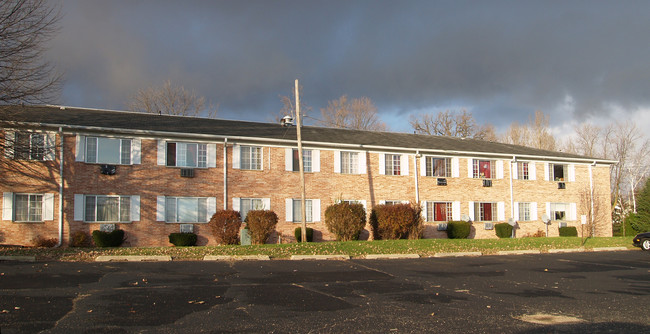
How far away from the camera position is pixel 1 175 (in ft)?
67.4

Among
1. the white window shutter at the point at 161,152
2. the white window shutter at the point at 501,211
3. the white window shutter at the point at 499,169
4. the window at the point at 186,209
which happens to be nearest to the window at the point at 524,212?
the white window shutter at the point at 501,211

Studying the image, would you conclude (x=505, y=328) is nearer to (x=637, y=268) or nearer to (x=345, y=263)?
(x=345, y=263)

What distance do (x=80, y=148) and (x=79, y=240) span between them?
3.94m

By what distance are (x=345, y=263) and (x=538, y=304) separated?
7057mm

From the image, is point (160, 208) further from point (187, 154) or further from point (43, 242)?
point (43, 242)

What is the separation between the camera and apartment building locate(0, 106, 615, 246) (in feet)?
69.3

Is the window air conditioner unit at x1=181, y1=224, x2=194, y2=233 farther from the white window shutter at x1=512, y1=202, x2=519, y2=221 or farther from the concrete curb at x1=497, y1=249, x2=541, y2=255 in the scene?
the white window shutter at x1=512, y1=202, x2=519, y2=221

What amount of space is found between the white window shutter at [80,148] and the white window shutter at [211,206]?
18.8 feet

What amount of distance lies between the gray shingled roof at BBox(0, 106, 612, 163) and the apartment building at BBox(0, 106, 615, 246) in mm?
96

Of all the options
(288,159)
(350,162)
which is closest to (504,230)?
(350,162)

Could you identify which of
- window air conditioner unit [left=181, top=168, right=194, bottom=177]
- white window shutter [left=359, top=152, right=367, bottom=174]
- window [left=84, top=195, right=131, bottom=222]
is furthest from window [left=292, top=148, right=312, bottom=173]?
window [left=84, top=195, right=131, bottom=222]

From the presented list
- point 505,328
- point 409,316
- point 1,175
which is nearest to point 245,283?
point 409,316

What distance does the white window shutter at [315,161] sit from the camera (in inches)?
1049

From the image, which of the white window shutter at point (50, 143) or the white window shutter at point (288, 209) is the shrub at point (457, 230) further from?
the white window shutter at point (50, 143)
